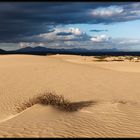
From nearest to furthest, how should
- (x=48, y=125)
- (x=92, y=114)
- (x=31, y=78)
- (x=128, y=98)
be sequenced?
(x=48, y=125) → (x=92, y=114) → (x=128, y=98) → (x=31, y=78)

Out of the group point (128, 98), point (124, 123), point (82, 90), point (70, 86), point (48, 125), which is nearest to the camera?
point (48, 125)

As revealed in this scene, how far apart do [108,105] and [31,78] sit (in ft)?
35.7

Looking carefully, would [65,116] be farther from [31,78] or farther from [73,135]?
[31,78]

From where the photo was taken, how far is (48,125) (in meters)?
8.29

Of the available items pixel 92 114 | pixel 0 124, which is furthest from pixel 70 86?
pixel 0 124

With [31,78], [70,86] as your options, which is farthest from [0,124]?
[31,78]

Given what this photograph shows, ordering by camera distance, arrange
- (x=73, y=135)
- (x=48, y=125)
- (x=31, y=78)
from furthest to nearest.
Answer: (x=31, y=78)
(x=48, y=125)
(x=73, y=135)

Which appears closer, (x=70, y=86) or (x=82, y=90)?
(x=82, y=90)

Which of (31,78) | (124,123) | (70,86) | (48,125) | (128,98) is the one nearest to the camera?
(48,125)

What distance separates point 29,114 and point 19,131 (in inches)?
67.4

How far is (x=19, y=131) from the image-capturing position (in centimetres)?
777

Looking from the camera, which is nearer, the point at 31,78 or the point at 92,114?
the point at 92,114

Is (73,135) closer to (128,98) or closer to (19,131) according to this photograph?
(19,131)

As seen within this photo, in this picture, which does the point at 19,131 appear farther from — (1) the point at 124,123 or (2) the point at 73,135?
(1) the point at 124,123
